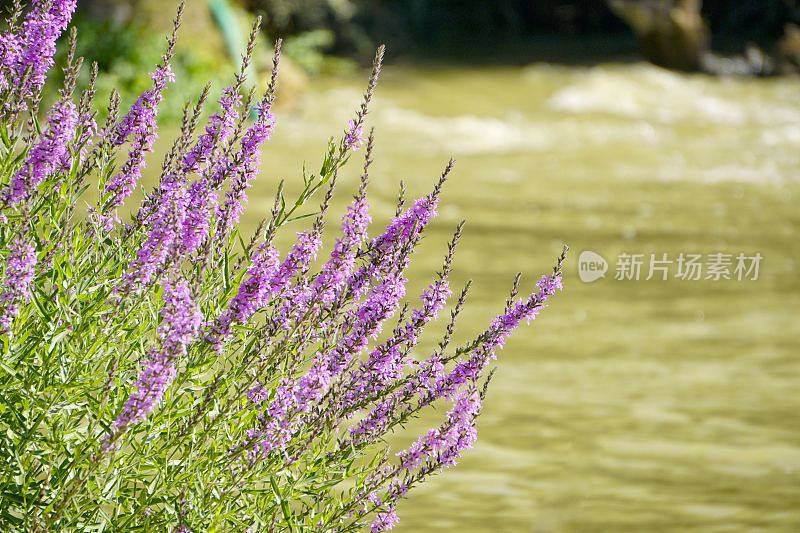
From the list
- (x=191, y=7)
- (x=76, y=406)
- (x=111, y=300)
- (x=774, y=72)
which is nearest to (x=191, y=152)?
(x=111, y=300)

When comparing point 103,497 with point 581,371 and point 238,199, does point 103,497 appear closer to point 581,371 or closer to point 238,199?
point 238,199

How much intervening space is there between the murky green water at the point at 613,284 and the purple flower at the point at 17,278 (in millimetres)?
2100

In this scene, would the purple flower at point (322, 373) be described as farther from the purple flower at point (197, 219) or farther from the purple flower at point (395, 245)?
the purple flower at point (197, 219)

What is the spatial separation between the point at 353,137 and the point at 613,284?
17.8 feet

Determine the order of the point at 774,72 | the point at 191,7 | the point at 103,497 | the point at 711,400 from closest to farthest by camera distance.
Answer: the point at 103,497 < the point at 711,400 < the point at 191,7 < the point at 774,72

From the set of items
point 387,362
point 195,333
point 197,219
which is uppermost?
point 197,219

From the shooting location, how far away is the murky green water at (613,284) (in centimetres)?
454

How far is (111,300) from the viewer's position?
2.54 m

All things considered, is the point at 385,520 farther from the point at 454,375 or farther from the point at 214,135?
the point at 214,135

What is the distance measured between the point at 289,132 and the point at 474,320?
19.4 ft

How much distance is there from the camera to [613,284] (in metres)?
7.75

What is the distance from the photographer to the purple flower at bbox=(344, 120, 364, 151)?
98.8 inches

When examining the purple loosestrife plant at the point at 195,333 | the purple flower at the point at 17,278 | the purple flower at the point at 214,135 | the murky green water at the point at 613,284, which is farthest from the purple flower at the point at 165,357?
the murky green water at the point at 613,284

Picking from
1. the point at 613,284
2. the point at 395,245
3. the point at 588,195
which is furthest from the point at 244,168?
the point at 588,195
